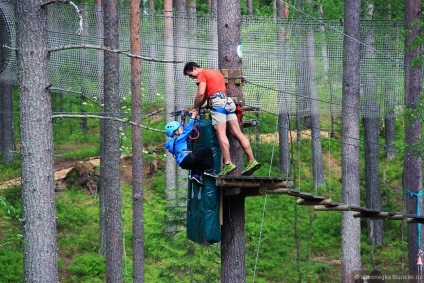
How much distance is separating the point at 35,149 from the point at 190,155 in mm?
1667

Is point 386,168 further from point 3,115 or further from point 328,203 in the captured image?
point 328,203

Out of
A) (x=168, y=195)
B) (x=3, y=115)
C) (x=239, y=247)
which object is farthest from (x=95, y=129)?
(x=239, y=247)

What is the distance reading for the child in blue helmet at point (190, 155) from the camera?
8.04 metres

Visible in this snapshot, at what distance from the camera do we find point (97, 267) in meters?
17.1

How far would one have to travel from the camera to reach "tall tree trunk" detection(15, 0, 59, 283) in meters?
7.15

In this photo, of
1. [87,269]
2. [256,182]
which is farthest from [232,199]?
[87,269]

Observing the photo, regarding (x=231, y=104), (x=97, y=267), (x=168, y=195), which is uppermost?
(x=231, y=104)

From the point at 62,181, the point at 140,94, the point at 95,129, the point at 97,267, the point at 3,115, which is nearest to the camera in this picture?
the point at 140,94

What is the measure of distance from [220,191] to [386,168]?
15955mm

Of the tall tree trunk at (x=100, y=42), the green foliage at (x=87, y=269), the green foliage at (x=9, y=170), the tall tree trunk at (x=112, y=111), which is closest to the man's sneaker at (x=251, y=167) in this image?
the tall tree trunk at (x=112, y=111)

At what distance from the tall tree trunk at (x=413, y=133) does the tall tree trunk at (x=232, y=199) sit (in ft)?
20.5

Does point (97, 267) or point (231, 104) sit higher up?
point (231, 104)

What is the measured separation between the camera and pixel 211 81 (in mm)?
8164

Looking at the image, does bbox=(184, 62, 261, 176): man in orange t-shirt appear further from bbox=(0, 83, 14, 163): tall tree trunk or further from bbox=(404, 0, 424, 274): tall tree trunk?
bbox=(0, 83, 14, 163): tall tree trunk
